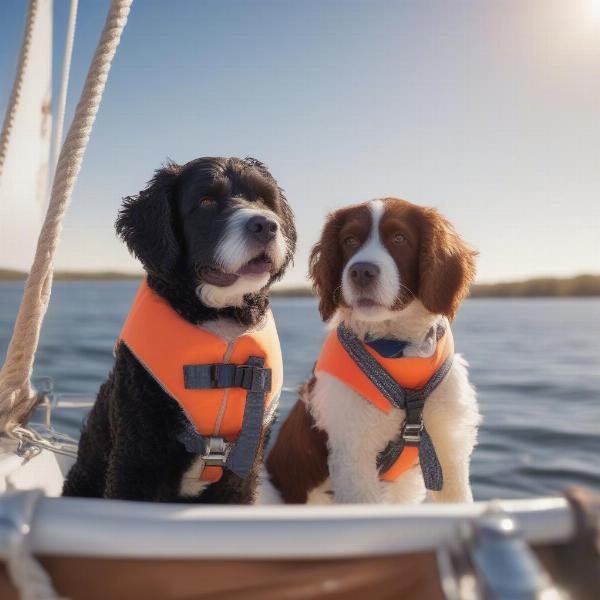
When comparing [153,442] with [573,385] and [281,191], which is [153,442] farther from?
[573,385]

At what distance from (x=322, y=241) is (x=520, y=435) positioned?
5.08m

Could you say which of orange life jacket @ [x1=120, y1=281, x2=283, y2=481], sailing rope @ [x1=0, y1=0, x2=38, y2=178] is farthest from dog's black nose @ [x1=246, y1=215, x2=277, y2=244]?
sailing rope @ [x1=0, y1=0, x2=38, y2=178]

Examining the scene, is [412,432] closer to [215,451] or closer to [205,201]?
[215,451]

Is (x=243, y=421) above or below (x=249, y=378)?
below

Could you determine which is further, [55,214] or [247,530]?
[55,214]

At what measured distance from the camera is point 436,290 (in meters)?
2.67

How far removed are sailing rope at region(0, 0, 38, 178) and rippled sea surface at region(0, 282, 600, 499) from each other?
1077mm

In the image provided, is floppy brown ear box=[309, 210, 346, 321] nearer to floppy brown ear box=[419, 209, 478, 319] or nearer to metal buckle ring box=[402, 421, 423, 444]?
floppy brown ear box=[419, 209, 478, 319]

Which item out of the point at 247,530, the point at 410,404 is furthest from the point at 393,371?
the point at 247,530

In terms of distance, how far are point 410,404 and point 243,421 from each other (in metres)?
0.74

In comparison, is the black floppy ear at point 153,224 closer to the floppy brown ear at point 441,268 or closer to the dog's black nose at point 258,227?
the dog's black nose at point 258,227

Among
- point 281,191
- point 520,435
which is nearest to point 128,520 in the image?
point 281,191

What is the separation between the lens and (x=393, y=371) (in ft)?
8.63

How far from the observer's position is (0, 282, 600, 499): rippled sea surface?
18.5ft
